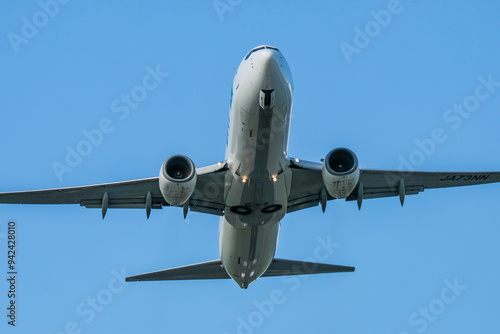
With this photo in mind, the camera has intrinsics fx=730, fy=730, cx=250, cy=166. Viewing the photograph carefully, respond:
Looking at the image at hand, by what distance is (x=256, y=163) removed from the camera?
83.3ft

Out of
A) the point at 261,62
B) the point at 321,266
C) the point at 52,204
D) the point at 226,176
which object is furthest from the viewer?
the point at 321,266

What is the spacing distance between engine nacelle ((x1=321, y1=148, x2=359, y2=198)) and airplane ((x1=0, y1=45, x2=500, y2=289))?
1.4 inches

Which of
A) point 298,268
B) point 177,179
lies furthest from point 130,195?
point 298,268

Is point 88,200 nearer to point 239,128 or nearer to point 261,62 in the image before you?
point 239,128

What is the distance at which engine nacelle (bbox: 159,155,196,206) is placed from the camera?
81.4 feet

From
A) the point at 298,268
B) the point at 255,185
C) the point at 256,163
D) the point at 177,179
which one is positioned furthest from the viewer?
the point at 298,268

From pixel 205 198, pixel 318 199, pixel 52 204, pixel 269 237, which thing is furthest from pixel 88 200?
pixel 318 199

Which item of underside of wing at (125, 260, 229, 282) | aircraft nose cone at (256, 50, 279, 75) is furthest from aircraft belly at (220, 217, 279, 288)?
aircraft nose cone at (256, 50, 279, 75)

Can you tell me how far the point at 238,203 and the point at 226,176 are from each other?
3.76ft

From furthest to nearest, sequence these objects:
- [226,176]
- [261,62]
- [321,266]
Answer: [321,266]
[226,176]
[261,62]

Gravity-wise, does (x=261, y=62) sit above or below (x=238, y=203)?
above

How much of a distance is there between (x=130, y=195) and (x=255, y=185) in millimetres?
5516

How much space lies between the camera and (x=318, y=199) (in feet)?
96.5

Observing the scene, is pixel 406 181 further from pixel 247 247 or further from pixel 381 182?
pixel 247 247
